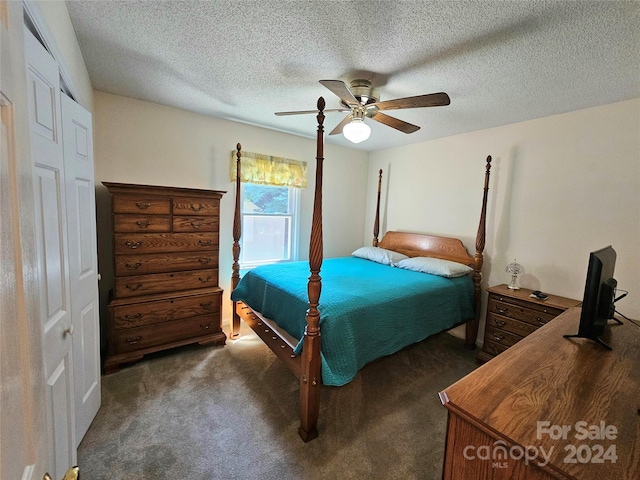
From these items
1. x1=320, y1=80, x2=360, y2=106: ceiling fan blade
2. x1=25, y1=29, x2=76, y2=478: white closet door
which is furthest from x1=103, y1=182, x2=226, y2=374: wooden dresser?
x1=320, y1=80, x2=360, y2=106: ceiling fan blade

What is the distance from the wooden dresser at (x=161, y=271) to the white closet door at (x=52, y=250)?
1136mm

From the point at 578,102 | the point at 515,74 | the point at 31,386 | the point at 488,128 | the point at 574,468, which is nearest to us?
the point at 31,386

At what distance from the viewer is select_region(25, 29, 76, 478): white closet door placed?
3.46 feet

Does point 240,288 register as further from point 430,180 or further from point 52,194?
point 430,180

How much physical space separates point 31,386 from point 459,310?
3.07m

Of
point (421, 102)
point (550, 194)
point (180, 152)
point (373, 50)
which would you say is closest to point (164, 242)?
point (180, 152)

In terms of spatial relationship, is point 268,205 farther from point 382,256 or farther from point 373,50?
point 373,50

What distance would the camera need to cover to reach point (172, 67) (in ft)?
6.84

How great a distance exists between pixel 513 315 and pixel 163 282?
3324mm

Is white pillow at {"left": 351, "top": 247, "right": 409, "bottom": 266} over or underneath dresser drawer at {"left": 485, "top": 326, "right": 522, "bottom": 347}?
over

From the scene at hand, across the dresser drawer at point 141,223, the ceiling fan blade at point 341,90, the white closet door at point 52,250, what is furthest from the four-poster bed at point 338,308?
the white closet door at point 52,250

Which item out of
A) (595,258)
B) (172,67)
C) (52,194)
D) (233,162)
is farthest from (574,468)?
(233,162)

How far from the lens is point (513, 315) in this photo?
2.62 metres

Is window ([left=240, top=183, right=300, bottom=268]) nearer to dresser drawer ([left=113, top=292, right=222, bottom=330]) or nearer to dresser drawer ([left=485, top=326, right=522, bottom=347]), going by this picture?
dresser drawer ([left=113, top=292, right=222, bottom=330])
